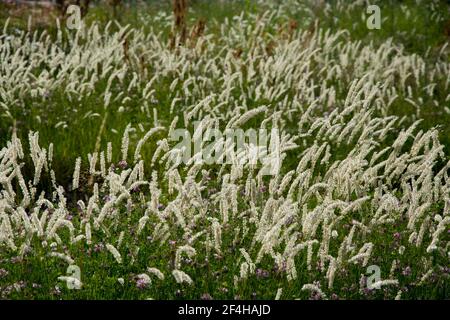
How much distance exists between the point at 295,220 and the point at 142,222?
989mm

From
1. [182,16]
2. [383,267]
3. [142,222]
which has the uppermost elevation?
[182,16]

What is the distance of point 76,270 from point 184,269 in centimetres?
58

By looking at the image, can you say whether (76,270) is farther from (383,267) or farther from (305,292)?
(383,267)

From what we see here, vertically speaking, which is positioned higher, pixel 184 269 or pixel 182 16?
pixel 182 16

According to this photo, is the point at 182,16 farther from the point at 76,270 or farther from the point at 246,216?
the point at 76,270

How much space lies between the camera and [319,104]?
6.98 metres

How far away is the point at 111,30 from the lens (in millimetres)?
9719

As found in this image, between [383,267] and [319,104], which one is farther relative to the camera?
[319,104]

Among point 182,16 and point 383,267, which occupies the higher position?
point 182,16

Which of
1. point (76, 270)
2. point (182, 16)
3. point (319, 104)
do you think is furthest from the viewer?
point (182, 16)
